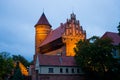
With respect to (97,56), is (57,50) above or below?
above

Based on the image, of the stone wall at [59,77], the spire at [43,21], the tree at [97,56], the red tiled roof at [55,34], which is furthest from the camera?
the spire at [43,21]

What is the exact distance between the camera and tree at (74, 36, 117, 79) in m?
48.5

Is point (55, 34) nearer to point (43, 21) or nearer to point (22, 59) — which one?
point (43, 21)

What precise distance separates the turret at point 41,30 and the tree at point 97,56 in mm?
29684

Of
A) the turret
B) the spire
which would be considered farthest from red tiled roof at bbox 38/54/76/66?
the spire

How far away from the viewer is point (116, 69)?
50.2m

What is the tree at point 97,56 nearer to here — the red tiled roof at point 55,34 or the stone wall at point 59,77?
the stone wall at point 59,77

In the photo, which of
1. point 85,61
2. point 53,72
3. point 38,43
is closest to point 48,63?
point 53,72

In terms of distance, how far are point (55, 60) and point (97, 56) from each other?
32.4 ft

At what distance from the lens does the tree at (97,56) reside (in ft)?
159

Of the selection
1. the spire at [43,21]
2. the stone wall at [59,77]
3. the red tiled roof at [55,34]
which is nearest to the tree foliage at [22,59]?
the red tiled roof at [55,34]

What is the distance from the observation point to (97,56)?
159 ft

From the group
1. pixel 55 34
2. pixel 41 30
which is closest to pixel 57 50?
pixel 55 34

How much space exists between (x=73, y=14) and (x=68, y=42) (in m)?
7.62
